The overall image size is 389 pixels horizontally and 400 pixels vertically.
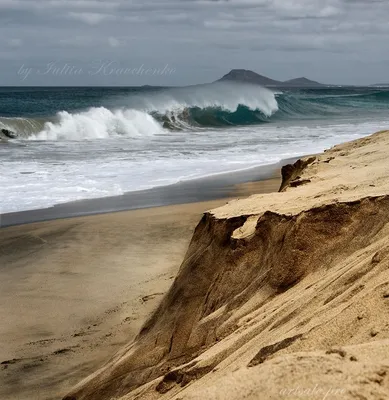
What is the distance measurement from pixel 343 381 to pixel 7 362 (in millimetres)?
3840

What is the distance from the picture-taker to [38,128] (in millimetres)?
29625

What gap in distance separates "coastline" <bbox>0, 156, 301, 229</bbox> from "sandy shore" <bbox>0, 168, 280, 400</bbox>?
11.5 inches

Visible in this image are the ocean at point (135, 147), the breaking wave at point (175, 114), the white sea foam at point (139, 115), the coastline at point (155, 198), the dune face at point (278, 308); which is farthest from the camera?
the breaking wave at point (175, 114)

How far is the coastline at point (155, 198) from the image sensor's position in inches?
421

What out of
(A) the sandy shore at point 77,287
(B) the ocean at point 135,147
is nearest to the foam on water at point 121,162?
(B) the ocean at point 135,147

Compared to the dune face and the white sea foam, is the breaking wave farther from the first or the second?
the dune face

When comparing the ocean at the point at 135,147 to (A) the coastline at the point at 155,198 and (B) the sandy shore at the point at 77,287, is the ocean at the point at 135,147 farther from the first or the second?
(B) the sandy shore at the point at 77,287

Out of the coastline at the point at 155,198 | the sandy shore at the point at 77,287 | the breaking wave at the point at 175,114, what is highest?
the breaking wave at the point at 175,114

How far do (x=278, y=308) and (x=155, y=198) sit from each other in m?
8.49

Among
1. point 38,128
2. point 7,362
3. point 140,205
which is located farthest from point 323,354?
point 38,128

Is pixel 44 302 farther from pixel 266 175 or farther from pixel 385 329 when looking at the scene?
pixel 266 175

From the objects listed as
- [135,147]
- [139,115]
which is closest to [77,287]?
[135,147]

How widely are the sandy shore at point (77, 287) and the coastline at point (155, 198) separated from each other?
0.96 feet

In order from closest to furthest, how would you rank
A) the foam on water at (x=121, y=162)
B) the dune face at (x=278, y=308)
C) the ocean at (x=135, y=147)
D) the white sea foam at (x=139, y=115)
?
the dune face at (x=278, y=308)
the foam on water at (x=121, y=162)
the ocean at (x=135, y=147)
the white sea foam at (x=139, y=115)
